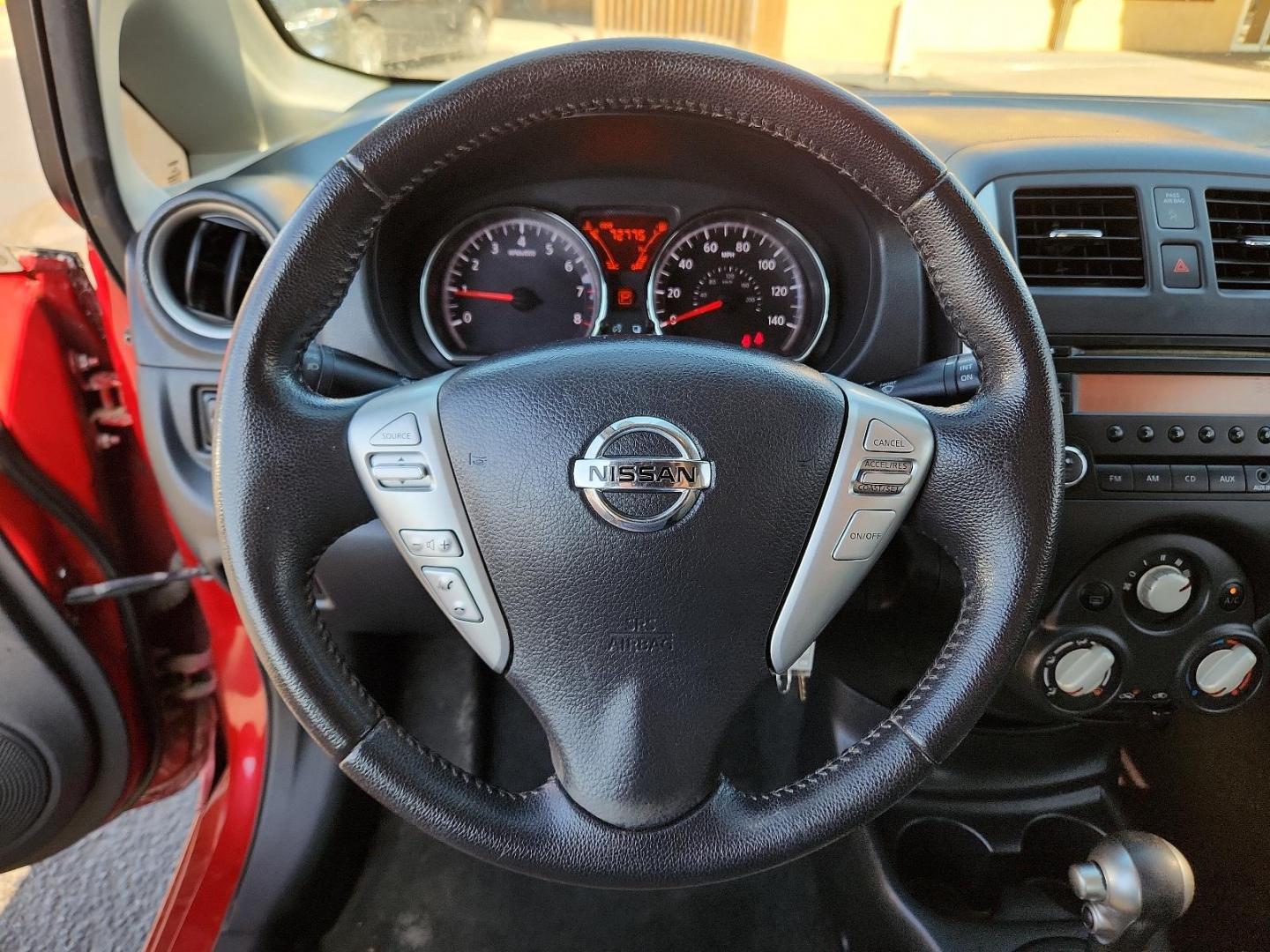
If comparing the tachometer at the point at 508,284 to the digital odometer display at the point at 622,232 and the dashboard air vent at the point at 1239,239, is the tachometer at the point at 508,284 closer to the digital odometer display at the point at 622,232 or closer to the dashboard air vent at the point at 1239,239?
the digital odometer display at the point at 622,232

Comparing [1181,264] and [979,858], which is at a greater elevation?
[1181,264]

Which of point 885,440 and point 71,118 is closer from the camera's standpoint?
point 885,440

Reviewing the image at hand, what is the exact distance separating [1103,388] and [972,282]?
47cm

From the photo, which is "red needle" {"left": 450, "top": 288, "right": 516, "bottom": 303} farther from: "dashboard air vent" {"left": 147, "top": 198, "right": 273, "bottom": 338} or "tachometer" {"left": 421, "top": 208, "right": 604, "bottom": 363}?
"dashboard air vent" {"left": 147, "top": 198, "right": 273, "bottom": 338}

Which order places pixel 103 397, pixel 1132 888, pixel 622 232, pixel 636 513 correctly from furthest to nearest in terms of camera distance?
pixel 103 397 < pixel 622 232 < pixel 1132 888 < pixel 636 513

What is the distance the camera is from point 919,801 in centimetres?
138

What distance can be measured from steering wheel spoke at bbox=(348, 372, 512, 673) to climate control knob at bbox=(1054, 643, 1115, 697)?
28.4 inches

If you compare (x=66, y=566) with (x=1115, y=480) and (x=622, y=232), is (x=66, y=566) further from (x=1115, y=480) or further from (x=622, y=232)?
(x=1115, y=480)

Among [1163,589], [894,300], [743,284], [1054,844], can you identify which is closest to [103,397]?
[743,284]

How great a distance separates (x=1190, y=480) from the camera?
1105 mm

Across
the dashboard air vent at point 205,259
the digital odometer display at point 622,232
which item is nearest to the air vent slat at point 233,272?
the dashboard air vent at point 205,259

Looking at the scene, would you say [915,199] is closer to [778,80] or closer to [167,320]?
[778,80]

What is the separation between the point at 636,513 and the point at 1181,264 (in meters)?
0.80

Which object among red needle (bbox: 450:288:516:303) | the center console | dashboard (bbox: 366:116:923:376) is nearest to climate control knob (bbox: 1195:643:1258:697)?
the center console
